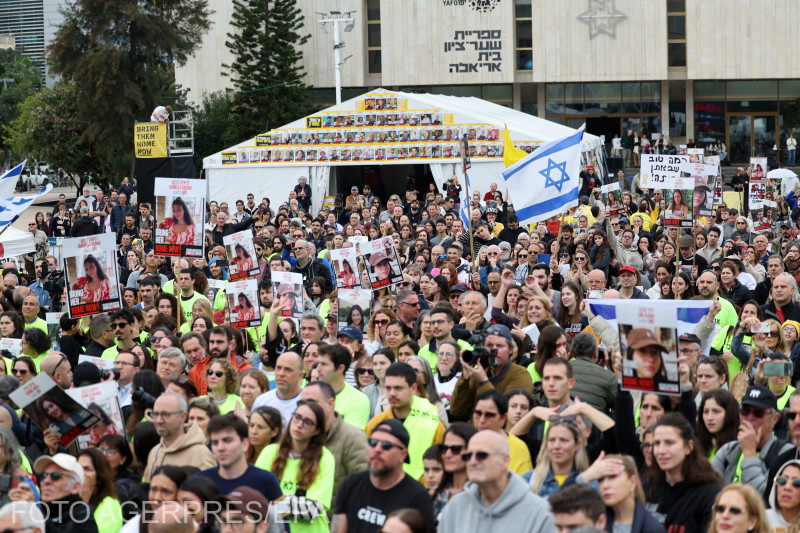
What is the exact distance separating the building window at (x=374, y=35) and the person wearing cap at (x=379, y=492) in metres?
47.5

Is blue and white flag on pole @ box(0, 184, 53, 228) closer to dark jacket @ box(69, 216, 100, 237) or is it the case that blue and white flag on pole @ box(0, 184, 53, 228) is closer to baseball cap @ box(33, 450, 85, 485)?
dark jacket @ box(69, 216, 100, 237)

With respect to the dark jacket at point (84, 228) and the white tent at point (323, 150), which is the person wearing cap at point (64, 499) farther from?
the white tent at point (323, 150)

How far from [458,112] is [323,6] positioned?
72.2 feet

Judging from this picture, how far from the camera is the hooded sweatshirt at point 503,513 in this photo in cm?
569

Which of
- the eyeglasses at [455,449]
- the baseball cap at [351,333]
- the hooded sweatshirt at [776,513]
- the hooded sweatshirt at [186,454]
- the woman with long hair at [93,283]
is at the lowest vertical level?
the hooded sweatshirt at [776,513]

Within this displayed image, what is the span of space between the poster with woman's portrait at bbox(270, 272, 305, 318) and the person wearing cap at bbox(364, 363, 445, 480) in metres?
4.70

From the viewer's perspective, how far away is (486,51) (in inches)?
2018

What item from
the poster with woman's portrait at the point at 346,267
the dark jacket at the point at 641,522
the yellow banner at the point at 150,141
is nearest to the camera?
the dark jacket at the point at 641,522

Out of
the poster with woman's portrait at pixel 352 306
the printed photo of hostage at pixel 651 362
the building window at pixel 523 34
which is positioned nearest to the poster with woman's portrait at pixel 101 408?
the printed photo of hostage at pixel 651 362

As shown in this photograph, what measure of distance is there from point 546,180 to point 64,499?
9916 millimetres

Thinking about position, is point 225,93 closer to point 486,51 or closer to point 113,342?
point 486,51

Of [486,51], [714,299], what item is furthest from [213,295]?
Result: [486,51]

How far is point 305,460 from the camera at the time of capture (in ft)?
22.4

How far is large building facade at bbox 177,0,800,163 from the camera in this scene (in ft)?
165
